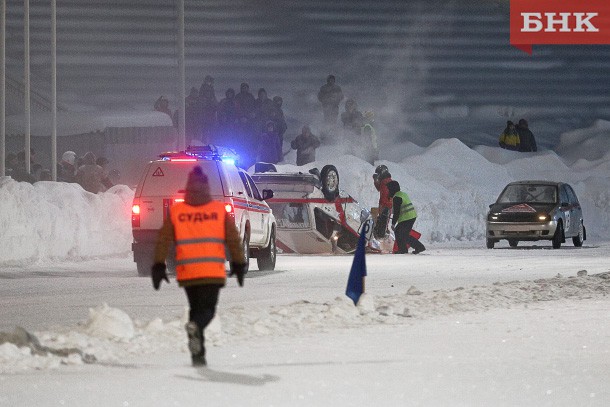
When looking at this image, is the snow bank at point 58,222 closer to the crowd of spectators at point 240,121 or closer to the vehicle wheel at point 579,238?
the crowd of spectators at point 240,121

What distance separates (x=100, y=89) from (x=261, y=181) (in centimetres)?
2571

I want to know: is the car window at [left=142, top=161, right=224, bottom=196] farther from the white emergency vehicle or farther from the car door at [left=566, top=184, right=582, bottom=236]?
the car door at [left=566, top=184, right=582, bottom=236]

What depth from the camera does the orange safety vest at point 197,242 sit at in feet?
33.1

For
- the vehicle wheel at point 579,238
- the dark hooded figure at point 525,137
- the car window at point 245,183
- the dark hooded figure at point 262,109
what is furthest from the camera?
the dark hooded figure at point 525,137

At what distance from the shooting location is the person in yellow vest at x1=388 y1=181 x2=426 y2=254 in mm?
31078

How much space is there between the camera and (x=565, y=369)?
10.8 metres

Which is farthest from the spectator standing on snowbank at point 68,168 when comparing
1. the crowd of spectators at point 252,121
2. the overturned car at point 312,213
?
the overturned car at point 312,213

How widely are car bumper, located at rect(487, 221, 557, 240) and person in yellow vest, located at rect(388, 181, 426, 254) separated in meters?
3.01

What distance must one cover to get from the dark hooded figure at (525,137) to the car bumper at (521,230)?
66.0 feet

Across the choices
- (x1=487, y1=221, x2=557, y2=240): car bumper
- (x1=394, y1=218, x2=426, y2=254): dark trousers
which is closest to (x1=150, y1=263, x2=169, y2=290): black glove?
(x1=394, y1=218, x2=426, y2=254): dark trousers

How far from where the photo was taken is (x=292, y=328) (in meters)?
13.8

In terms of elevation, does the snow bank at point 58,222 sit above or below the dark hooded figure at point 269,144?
below

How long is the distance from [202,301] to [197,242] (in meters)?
0.45

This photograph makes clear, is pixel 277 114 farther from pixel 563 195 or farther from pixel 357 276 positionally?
pixel 357 276
